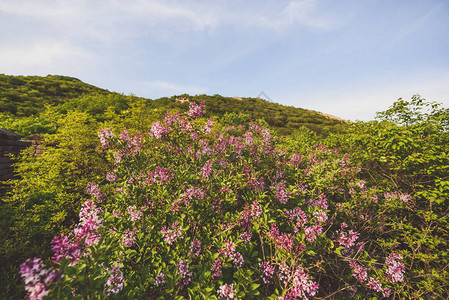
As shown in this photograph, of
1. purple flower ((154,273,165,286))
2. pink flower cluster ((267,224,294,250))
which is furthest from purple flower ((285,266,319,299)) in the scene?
purple flower ((154,273,165,286))

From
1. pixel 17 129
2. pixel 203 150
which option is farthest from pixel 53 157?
pixel 17 129

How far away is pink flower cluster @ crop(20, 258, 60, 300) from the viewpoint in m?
1.26

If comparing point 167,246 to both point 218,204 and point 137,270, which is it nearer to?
point 137,270

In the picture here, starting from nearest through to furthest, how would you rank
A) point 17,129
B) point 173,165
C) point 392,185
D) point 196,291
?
point 196,291 < point 173,165 < point 392,185 < point 17,129

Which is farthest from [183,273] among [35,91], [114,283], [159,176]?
[35,91]

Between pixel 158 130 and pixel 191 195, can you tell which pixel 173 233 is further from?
pixel 158 130

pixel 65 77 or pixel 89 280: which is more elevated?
pixel 65 77

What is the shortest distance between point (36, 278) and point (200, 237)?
208 cm

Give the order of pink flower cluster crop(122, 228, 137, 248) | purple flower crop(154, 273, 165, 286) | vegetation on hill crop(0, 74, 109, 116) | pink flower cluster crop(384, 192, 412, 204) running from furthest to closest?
vegetation on hill crop(0, 74, 109, 116) → pink flower cluster crop(384, 192, 412, 204) → pink flower cluster crop(122, 228, 137, 248) → purple flower crop(154, 273, 165, 286)

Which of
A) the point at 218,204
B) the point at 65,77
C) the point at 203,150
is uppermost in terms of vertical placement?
the point at 65,77

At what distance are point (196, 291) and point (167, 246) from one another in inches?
32.8

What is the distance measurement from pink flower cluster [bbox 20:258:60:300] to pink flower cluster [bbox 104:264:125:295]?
71 centimetres

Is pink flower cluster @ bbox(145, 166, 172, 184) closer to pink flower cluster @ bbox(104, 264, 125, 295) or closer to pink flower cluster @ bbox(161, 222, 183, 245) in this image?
pink flower cluster @ bbox(161, 222, 183, 245)

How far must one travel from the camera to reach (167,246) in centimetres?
288
